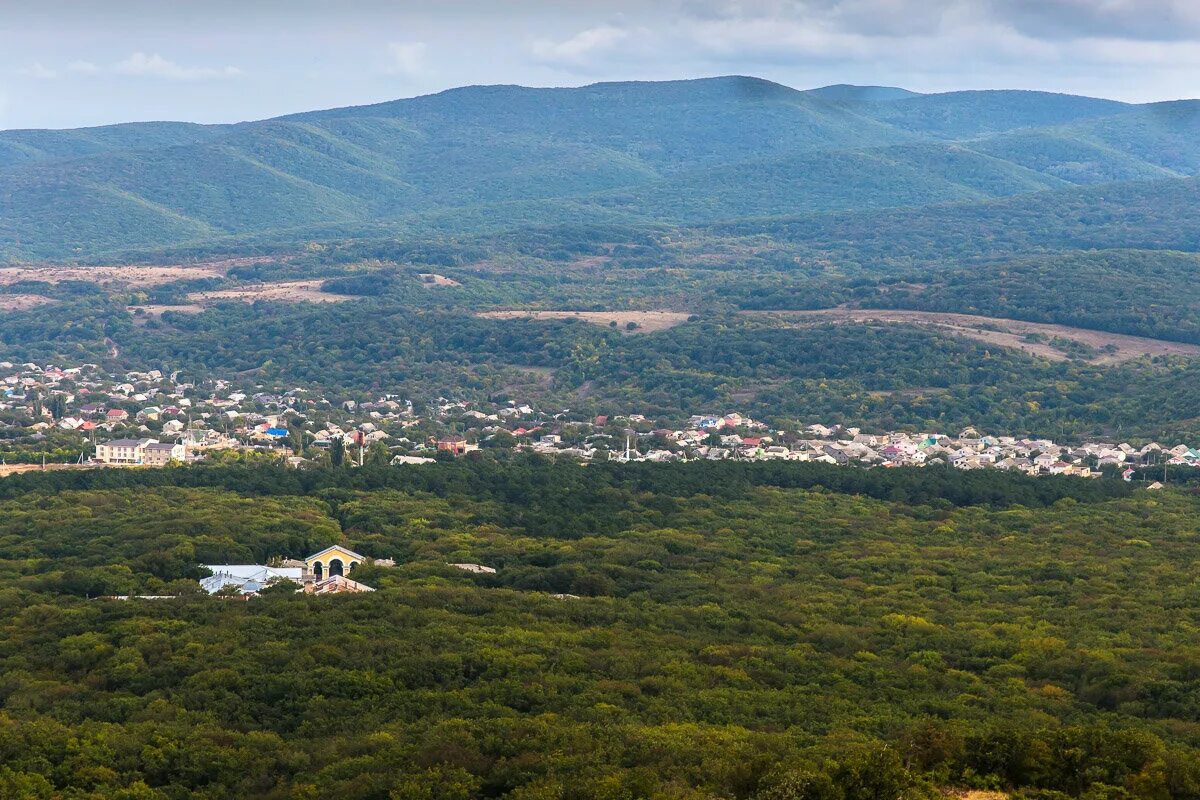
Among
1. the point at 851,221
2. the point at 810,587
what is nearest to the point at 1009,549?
the point at 810,587

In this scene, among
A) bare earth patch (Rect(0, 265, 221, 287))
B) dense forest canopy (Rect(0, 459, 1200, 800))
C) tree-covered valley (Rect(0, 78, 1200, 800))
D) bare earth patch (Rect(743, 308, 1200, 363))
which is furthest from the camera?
bare earth patch (Rect(0, 265, 221, 287))

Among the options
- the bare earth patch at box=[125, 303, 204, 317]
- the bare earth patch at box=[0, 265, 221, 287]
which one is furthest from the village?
the bare earth patch at box=[0, 265, 221, 287]

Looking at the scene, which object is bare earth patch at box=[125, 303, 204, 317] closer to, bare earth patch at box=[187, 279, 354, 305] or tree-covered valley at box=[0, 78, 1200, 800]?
tree-covered valley at box=[0, 78, 1200, 800]

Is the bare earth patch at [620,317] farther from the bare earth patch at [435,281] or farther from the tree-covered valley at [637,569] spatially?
the bare earth patch at [435,281]

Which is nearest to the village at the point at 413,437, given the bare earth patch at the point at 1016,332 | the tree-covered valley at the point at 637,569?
the tree-covered valley at the point at 637,569

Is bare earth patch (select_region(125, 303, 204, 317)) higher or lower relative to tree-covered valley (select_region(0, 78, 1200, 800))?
lower
